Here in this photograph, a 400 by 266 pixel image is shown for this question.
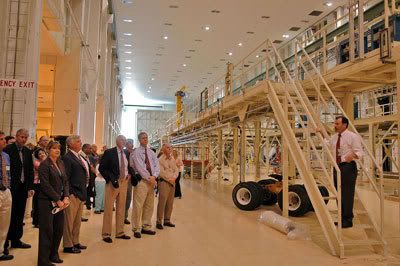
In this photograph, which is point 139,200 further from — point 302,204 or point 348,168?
point 302,204

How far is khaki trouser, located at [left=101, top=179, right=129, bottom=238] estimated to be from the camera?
593 centimetres

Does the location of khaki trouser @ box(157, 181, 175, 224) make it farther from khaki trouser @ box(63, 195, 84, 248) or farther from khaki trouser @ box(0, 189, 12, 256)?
khaki trouser @ box(0, 189, 12, 256)

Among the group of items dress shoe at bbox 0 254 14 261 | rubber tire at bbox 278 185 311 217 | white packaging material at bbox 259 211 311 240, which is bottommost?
dress shoe at bbox 0 254 14 261

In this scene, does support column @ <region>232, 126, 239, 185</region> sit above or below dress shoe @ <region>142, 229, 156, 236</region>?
above

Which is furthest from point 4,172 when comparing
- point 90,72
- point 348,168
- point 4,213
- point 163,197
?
point 90,72

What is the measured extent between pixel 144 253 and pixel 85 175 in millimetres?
1444

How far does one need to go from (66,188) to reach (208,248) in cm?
242

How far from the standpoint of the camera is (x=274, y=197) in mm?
10086

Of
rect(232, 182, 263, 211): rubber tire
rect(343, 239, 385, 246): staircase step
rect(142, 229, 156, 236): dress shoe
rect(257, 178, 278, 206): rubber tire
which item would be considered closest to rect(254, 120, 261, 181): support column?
rect(257, 178, 278, 206): rubber tire

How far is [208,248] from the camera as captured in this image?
5.66m

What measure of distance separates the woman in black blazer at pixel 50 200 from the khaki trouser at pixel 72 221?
429 millimetres

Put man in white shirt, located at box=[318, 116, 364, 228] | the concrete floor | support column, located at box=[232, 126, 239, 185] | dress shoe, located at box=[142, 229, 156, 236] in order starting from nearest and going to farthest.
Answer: the concrete floor, man in white shirt, located at box=[318, 116, 364, 228], dress shoe, located at box=[142, 229, 156, 236], support column, located at box=[232, 126, 239, 185]

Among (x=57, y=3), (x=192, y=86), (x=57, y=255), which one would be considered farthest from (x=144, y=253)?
(x=192, y=86)

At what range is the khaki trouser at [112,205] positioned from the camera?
19.5 ft
